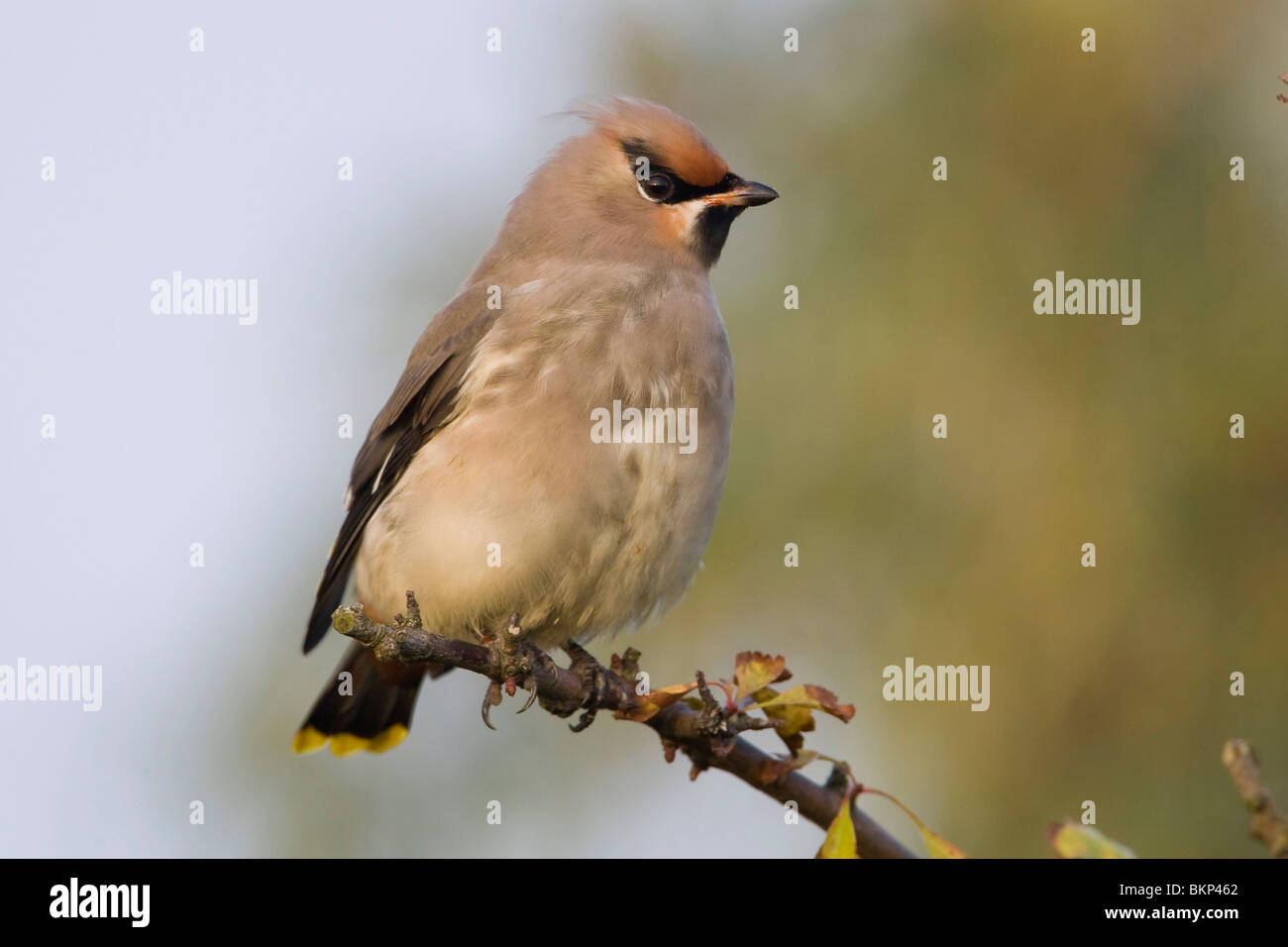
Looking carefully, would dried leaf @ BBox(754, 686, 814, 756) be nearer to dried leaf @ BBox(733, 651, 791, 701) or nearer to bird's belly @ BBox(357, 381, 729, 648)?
dried leaf @ BBox(733, 651, 791, 701)

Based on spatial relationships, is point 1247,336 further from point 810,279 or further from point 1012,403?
point 810,279

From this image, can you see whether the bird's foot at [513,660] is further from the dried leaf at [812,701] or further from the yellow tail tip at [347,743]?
the yellow tail tip at [347,743]

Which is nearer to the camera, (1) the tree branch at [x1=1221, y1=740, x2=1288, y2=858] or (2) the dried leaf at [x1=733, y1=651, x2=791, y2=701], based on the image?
(1) the tree branch at [x1=1221, y1=740, x2=1288, y2=858]

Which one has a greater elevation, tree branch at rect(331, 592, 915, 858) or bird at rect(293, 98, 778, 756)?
bird at rect(293, 98, 778, 756)

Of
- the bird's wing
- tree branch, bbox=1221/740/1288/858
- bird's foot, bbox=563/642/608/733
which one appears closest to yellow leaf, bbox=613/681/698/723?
bird's foot, bbox=563/642/608/733

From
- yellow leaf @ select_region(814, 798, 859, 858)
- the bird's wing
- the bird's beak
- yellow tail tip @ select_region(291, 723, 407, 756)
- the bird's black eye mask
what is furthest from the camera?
yellow tail tip @ select_region(291, 723, 407, 756)

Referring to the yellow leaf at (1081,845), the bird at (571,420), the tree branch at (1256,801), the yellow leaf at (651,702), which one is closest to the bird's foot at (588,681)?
the bird at (571,420)
